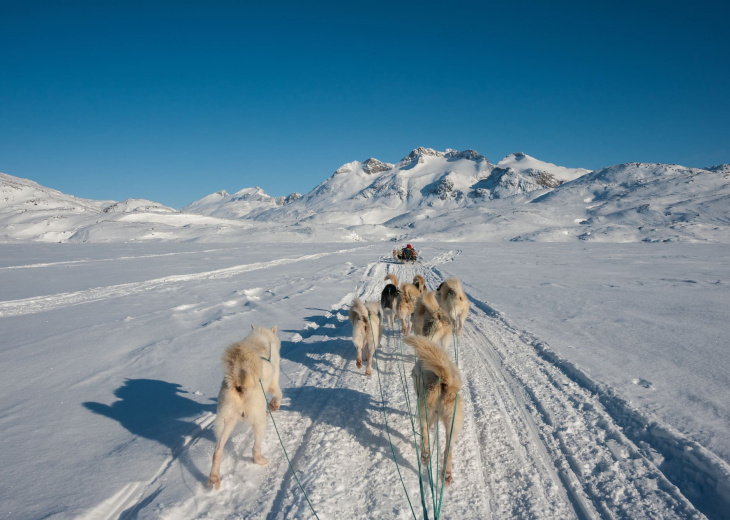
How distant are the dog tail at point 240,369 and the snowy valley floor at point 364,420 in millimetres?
763

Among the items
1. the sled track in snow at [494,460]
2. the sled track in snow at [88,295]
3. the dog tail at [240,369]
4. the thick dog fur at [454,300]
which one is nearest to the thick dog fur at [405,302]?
the thick dog fur at [454,300]

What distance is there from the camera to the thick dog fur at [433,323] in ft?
15.8

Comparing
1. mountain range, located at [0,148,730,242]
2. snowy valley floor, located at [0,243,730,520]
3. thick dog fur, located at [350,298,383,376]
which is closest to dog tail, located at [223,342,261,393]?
snowy valley floor, located at [0,243,730,520]

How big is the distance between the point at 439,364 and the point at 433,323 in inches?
82.0

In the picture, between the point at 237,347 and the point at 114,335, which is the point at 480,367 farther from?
the point at 114,335

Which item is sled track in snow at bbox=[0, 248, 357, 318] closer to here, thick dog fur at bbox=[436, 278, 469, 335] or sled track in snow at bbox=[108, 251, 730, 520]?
sled track in snow at bbox=[108, 251, 730, 520]

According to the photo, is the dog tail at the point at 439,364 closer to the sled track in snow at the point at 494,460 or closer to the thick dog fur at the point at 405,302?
the sled track in snow at the point at 494,460

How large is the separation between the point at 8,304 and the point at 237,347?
34.3ft

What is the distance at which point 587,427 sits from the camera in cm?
341

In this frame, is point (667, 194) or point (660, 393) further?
point (667, 194)

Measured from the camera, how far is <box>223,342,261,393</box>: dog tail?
Answer: 109 inches

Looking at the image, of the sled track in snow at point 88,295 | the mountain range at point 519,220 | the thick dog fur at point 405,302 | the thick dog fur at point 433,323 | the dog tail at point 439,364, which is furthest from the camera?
the mountain range at point 519,220

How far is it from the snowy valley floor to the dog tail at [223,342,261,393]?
0.76 metres

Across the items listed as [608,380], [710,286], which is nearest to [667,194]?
[710,286]
